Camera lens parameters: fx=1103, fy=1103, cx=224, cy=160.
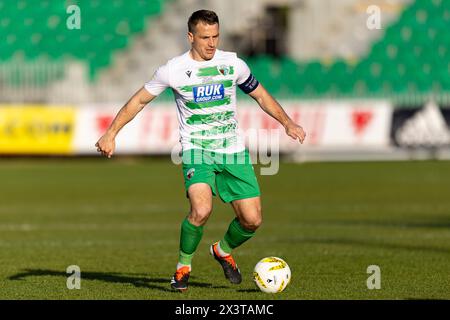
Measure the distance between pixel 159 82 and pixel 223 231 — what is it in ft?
19.6

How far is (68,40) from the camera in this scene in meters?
32.4

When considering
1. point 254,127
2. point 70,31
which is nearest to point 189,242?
point 254,127

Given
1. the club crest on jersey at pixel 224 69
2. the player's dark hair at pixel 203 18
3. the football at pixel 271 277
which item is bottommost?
the football at pixel 271 277

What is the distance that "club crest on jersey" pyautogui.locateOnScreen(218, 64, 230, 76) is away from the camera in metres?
8.85

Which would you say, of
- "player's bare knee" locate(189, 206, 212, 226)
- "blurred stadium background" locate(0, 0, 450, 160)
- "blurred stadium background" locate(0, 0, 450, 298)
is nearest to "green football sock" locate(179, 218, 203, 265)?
"player's bare knee" locate(189, 206, 212, 226)

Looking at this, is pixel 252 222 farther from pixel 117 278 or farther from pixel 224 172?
pixel 117 278

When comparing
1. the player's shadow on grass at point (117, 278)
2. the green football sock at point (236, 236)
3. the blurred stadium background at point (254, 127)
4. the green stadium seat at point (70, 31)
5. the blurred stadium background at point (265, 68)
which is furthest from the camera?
the green stadium seat at point (70, 31)

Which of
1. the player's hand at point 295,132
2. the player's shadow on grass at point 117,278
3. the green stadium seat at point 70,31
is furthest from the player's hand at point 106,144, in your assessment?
the green stadium seat at point 70,31

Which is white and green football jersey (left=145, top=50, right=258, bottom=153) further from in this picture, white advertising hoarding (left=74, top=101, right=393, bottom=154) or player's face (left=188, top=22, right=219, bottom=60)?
white advertising hoarding (left=74, top=101, right=393, bottom=154)

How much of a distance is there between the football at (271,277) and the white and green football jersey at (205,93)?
0.99 meters

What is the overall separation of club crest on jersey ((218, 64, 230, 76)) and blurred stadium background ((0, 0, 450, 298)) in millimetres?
1984

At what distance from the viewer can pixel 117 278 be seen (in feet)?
32.6

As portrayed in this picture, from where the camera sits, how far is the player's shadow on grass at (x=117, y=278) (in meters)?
9.34

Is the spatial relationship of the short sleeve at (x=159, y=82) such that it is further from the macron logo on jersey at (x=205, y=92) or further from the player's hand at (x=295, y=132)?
the player's hand at (x=295, y=132)
